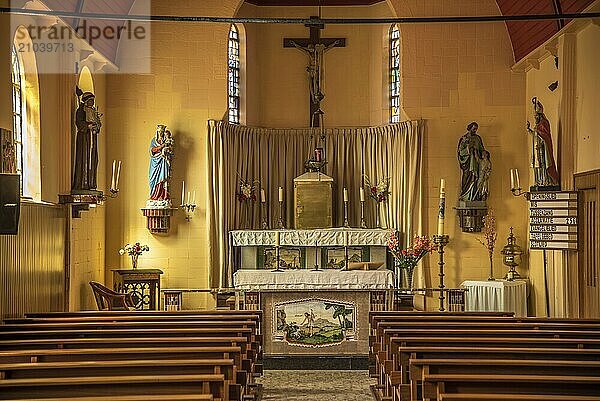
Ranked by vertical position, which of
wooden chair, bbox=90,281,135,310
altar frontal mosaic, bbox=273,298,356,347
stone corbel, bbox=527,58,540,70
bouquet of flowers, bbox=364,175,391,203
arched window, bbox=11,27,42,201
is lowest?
altar frontal mosaic, bbox=273,298,356,347

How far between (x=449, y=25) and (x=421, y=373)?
9.82 meters

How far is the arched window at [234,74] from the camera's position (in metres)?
16.0

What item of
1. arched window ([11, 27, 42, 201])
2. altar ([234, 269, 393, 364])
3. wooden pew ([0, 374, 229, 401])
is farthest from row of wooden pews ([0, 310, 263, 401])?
arched window ([11, 27, 42, 201])

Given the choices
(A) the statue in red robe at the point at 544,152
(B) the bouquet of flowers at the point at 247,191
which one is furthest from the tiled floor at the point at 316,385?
(B) the bouquet of flowers at the point at 247,191

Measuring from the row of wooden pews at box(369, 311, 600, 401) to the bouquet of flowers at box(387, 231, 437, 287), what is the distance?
371 cm

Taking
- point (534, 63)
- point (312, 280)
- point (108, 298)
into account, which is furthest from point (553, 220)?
point (108, 298)

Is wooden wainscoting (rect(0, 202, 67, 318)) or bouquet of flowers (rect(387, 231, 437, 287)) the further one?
bouquet of flowers (rect(387, 231, 437, 287))

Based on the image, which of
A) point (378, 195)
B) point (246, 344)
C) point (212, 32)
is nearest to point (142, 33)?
point (212, 32)

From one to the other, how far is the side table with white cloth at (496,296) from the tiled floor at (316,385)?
10.1 feet

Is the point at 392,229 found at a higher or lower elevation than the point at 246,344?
higher

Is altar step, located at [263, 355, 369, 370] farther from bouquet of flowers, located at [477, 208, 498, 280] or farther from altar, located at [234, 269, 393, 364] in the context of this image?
bouquet of flowers, located at [477, 208, 498, 280]

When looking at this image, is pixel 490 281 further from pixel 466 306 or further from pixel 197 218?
pixel 197 218

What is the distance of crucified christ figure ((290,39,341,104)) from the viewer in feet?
52.8

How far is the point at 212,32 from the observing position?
50.2 feet
